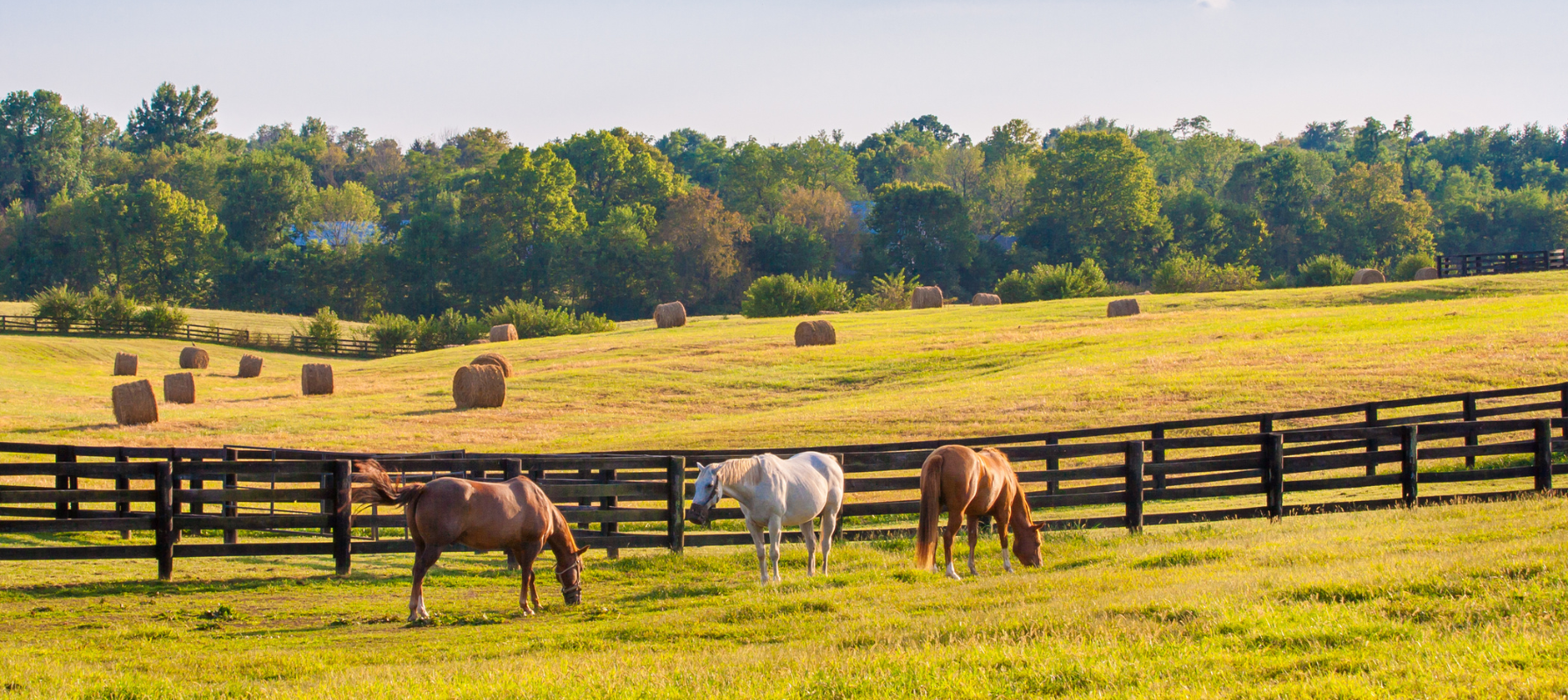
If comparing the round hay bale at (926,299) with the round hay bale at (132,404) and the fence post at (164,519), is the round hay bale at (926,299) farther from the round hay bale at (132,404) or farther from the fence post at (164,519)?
the fence post at (164,519)

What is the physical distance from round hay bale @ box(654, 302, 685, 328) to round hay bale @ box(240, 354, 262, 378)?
19091 mm

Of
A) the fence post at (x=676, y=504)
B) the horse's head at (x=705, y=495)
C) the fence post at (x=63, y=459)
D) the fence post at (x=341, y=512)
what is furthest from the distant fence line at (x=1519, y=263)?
the fence post at (x=63, y=459)

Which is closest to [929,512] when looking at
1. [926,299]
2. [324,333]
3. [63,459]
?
[63,459]

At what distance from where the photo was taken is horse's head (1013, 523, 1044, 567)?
11398 millimetres

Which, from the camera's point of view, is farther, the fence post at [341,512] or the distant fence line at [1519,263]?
the distant fence line at [1519,263]

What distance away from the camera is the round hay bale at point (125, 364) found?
47.4m

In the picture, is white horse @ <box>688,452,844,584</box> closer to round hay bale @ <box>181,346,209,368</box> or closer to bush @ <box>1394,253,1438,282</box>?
round hay bale @ <box>181,346,209,368</box>

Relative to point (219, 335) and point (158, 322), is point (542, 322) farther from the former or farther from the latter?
point (158, 322)

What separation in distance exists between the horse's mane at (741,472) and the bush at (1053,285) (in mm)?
58300

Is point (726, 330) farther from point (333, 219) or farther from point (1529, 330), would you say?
point (333, 219)

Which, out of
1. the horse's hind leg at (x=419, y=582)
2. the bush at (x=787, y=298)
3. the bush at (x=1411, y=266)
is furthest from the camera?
the bush at (x=787, y=298)

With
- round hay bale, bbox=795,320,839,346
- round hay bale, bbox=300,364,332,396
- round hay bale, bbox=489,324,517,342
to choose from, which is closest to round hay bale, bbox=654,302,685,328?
round hay bale, bbox=489,324,517,342

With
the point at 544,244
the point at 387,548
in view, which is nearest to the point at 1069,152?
the point at 544,244

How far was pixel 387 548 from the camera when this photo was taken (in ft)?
39.3
